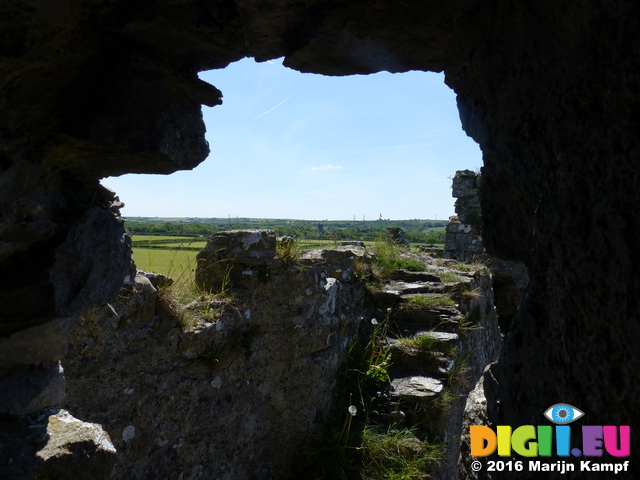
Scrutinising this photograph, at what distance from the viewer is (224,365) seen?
14.1ft

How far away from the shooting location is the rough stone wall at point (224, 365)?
340 cm

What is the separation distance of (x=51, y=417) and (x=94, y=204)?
1.10 metres

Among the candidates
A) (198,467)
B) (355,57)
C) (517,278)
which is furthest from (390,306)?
(517,278)

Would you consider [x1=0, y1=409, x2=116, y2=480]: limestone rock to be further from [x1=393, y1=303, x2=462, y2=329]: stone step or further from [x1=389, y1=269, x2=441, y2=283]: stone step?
[x1=389, y1=269, x2=441, y2=283]: stone step

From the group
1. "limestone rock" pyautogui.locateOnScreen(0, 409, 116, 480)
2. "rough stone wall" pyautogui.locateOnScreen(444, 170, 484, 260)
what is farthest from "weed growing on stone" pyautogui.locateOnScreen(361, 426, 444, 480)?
"rough stone wall" pyautogui.locateOnScreen(444, 170, 484, 260)

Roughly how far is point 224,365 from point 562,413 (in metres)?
3.24

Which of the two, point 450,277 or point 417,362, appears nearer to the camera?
point 417,362

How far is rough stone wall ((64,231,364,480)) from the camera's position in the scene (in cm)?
340

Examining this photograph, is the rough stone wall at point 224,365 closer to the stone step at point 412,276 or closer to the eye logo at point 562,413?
the stone step at point 412,276

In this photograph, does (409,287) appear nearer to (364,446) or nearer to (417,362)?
(417,362)

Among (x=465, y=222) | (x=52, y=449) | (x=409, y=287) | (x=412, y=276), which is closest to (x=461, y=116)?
(x=52, y=449)

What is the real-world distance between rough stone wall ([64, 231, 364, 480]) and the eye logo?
279 centimetres

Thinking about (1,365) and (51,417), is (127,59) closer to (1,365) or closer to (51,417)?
(1,365)

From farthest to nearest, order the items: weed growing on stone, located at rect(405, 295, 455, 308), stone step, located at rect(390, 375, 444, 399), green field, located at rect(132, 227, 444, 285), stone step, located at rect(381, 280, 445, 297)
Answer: stone step, located at rect(381, 280, 445, 297)
weed growing on stone, located at rect(405, 295, 455, 308)
stone step, located at rect(390, 375, 444, 399)
green field, located at rect(132, 227, 444, 285)
